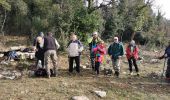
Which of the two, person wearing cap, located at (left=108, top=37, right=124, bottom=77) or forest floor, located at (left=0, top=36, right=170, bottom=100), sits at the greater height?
person wearing cap, located at (left=108, top=37, right=124, bottom=77)

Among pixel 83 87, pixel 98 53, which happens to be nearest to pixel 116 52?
pixel 98 53

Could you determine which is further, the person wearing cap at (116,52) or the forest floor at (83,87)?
the person wearing cap at (116,52)

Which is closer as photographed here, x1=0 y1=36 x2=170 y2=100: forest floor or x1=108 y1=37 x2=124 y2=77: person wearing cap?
x1=0 y1=36 x2=170 y2=100: forest floor

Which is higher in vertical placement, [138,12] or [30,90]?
[138,12]

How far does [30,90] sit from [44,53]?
2452mm

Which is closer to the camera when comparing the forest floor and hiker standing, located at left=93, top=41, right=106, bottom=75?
the forest floor

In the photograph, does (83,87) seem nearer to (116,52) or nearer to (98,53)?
(98,53)

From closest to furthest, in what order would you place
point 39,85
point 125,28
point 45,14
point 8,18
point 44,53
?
point 39,85
point 44,53
point 45,14
point 8,18
point 125,28

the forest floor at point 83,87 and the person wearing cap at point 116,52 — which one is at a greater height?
the person wearing cap at point 116,52

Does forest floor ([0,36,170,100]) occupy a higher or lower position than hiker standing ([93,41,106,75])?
lower

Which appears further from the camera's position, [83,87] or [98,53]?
[98,53]

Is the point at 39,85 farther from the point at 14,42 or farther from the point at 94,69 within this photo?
the point at 14,42

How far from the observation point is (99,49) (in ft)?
48.1

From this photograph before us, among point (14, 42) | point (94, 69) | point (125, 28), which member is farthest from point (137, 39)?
point (94, 69)
